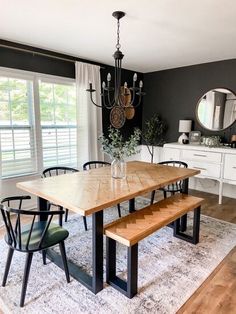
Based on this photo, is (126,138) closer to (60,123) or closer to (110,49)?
(60,123)

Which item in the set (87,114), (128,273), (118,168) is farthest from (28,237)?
(87,114)

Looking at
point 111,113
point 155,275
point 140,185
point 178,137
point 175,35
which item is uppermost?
point 175,35

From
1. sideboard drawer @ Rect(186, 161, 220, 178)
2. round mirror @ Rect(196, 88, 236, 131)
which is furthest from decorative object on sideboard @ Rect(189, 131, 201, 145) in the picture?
sideboard drawer @ Rect(186, 161, 220, 178)

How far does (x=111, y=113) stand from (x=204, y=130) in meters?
1.87

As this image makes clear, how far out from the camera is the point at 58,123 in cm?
402

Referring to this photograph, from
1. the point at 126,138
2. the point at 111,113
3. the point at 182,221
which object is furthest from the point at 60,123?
the point at 182,221

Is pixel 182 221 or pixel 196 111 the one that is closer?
pixel 182 221

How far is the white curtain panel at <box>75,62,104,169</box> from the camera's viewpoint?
411cm

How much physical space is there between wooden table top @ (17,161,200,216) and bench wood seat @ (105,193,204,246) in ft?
0.82

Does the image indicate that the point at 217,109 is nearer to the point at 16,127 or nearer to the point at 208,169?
the point at 208,169

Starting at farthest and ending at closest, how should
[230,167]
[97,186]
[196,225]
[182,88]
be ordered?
1. [182,88]
2. [230,167]
3. [196,225]
4. [97,186]

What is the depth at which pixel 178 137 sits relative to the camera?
508cm

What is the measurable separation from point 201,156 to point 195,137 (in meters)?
0.59

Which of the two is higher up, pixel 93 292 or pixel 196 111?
pixel 196 111
